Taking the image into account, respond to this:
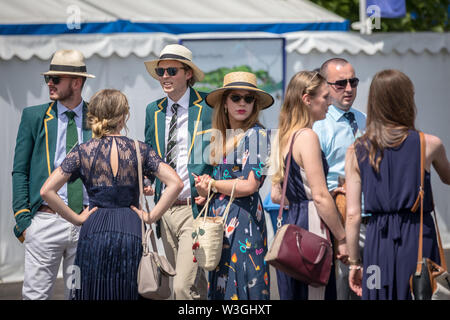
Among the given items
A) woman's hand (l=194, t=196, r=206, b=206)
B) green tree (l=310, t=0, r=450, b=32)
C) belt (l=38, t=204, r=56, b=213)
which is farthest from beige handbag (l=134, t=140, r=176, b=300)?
green tree (l=310, t=0, r=450, b=32)

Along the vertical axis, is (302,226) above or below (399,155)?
below

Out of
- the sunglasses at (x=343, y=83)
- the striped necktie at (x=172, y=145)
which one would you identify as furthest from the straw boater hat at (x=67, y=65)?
the sunglasses at (x=343, y=83)

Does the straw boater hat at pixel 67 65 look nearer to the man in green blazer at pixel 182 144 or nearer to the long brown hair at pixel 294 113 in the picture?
the man in green blazer at pixel 182 144

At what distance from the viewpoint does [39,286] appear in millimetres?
4984

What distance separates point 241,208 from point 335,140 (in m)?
0.93

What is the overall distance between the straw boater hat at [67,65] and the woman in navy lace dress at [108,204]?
0.98 metres

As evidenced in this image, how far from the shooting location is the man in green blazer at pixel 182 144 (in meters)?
5.01

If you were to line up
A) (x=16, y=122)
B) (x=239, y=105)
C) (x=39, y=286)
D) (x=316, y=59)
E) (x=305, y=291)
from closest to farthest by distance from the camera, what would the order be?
1. (x=305, y=291)
2. (x=239, y=105)
3. (x=39, y=286)
4. (x=16, y=122)
5. (x=316, y=59)

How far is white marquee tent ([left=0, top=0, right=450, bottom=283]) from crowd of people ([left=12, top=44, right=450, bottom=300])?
223 centimetres

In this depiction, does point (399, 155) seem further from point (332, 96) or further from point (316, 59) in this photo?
point (316, 59)

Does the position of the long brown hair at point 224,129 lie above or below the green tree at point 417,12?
below

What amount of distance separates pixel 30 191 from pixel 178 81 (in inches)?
53.2

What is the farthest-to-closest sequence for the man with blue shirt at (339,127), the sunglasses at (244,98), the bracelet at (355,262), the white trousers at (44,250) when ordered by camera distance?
the white trousers at (44,250)
the man with blue shirt at (339,127)
the sunglasses at (244,98)
the bracelet at (355,262)
